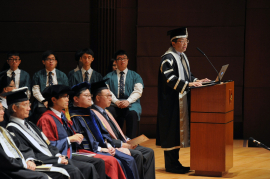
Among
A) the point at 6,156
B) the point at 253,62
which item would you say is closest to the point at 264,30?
the point at 253,62

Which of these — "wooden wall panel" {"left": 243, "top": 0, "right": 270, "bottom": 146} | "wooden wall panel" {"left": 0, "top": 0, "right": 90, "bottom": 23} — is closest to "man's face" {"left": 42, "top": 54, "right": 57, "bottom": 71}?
"wooden wall panel" {"left": 0, "top": 0, "right": 90, "bottom": 23}

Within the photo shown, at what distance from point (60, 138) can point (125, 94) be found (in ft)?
7.37

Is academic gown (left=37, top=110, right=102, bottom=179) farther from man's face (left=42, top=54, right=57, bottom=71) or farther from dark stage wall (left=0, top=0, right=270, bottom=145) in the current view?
dark stage wall (left=0, top=0, right=270, bottom=145)

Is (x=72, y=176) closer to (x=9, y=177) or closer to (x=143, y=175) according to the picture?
(x=9, y=177)

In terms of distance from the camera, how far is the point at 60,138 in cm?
315

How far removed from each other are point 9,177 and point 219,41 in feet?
16.0

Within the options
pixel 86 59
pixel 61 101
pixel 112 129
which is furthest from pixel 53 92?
pixel 86 59

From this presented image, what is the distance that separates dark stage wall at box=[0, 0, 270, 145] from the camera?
254 inches

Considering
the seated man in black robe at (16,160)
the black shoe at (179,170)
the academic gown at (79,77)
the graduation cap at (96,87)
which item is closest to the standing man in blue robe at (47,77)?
the academic gown at (79,77)

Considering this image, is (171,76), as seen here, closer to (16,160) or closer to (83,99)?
(83,99)

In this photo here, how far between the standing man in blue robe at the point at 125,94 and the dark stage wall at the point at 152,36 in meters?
1.07

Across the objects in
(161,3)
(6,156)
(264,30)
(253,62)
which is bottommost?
(6,156)

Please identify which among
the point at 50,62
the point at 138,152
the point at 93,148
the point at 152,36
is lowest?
the point at 138,152

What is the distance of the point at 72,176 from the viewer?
282 cm
